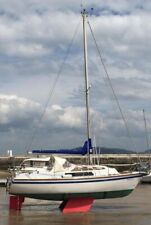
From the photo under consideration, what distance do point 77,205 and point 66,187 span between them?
151 centimetres

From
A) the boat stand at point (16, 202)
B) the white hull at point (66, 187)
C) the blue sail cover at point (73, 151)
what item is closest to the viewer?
the white hull at point (66, 187)

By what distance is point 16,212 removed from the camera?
2870cm

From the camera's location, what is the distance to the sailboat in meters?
28.5

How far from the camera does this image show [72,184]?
28469mm

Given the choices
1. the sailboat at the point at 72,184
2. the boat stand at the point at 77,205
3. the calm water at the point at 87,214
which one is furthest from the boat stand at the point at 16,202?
the boat stand at the point at 77,205

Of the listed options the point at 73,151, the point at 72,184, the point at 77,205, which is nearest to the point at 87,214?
the point at 77,205

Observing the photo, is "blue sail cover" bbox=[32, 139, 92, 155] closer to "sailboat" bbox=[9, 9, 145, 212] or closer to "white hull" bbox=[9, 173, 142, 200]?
"sailboat" bbox=[9, 9, 145, 212]

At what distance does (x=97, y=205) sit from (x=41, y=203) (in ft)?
11.8

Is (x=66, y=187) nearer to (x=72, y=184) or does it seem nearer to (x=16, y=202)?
(x=72, y=184)

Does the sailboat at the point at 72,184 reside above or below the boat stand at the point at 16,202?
above

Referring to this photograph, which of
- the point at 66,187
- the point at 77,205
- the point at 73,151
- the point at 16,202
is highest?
the point at 73,151

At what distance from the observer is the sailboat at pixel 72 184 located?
28.5 metres

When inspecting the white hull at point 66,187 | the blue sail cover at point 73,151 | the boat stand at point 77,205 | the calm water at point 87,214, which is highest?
the blue sail cover at point 73,151

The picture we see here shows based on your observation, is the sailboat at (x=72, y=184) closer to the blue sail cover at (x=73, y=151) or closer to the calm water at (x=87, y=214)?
the calm water at (x=87, y=214)
